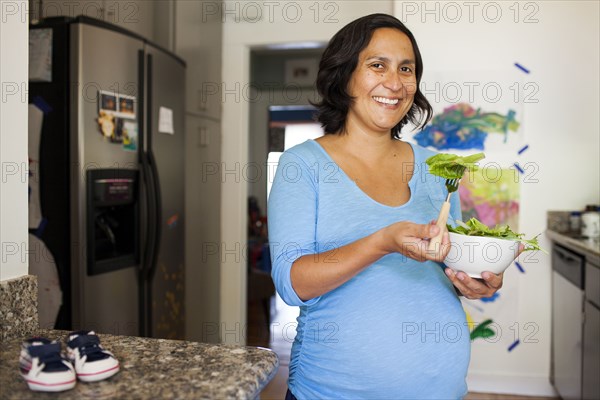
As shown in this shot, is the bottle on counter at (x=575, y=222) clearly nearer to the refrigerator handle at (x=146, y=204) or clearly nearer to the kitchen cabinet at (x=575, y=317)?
the kitchen cabinet at (x=575, y=317)

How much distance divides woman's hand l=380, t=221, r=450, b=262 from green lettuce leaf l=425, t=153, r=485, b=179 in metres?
0.20

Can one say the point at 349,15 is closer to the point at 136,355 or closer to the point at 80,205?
the point at 80,205

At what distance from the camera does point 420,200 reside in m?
1.28

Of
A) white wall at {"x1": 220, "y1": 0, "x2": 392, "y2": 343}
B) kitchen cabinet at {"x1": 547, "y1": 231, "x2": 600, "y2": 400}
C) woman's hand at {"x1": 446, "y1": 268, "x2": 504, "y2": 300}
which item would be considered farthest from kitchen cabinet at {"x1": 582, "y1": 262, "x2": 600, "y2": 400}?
white wall at {"x1": 220, "y1": 0, "x2": 392, "y2": 343}

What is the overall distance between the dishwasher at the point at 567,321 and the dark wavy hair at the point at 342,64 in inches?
70.6

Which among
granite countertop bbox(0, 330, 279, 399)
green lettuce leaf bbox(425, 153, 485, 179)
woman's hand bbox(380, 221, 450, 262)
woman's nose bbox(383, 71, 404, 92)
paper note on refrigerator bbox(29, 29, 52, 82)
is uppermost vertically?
paper note on refrigerator bbox(29, 29, 52, 82)

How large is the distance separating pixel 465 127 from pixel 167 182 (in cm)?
170

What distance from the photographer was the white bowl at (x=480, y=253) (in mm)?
1101

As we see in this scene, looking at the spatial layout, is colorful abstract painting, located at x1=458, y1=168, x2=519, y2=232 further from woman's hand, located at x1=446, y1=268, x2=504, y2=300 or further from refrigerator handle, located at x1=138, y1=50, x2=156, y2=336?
woman's hand, located at x1=446, y1=268, x2=504, y2=300

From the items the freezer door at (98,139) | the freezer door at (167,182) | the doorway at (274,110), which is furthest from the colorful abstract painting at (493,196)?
the doorway at (274,110)

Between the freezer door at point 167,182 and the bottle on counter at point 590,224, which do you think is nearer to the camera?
the freezer door at point 167,182

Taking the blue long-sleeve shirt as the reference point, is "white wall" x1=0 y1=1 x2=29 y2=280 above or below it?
above

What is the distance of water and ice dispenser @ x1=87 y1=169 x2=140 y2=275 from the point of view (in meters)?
2.42

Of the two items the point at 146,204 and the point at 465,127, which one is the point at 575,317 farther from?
the point at 146,204
